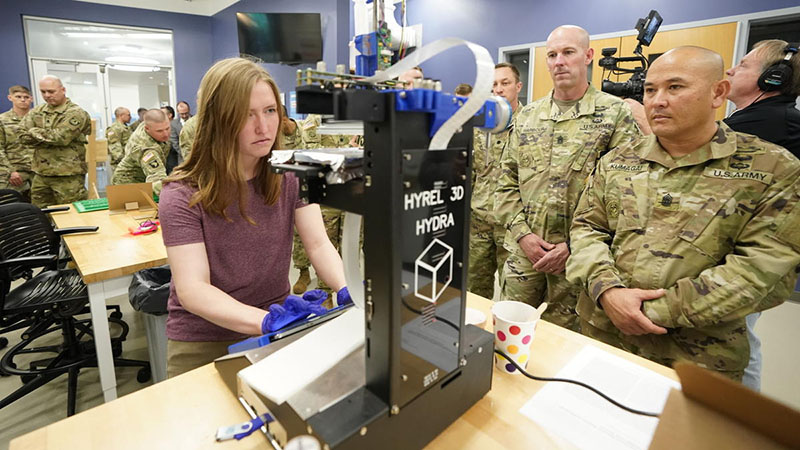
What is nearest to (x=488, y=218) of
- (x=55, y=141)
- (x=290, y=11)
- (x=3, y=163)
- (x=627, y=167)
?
(x=627, y=167)

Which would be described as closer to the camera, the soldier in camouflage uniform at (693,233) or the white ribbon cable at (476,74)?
the white ribbon cable at (476,74)

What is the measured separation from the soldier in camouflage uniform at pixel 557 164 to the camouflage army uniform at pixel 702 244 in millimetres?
502

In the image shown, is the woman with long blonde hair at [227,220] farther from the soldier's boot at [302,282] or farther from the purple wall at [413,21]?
the purple wall at [413,21]

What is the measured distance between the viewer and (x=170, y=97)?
8.58 m

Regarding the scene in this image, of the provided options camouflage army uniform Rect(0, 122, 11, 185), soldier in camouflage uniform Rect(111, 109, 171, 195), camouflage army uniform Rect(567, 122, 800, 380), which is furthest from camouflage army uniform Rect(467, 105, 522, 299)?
camouflage army uniform Rect(0, 122, 11, 185)

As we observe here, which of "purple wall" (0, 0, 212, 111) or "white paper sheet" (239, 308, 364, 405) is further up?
"purple wall" (0, 0, 212, 111)

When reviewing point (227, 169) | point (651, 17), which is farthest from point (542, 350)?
point (651, 17)

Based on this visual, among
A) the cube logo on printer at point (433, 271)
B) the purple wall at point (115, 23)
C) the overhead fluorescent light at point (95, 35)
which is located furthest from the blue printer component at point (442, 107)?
the overhead fluorescent light at point (95, 35)

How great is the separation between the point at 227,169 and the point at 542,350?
0.92 m

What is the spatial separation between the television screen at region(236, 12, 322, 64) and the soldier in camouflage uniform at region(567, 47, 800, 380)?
18.1 ft

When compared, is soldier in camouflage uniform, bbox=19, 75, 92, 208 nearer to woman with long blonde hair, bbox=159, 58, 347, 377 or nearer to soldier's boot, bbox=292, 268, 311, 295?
soldier's boot, bbox=292, 268, 311, 295

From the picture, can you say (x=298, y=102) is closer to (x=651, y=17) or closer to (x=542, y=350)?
(x=542, y=350)

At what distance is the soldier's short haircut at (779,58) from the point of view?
210cm

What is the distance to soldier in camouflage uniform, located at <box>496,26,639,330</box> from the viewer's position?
6.18ft
